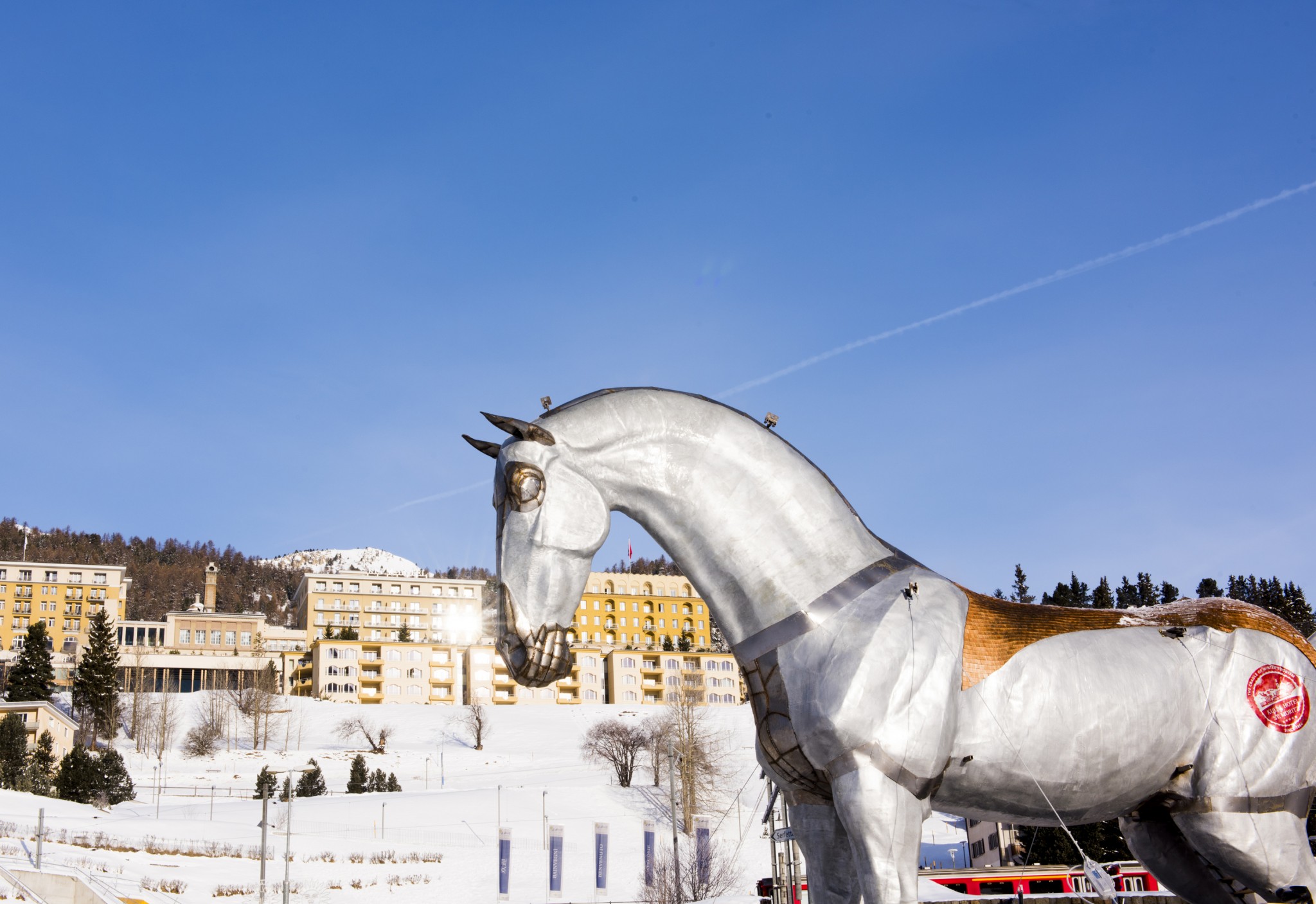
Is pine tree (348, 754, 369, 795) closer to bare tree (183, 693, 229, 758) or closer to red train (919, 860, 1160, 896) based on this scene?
bare tree (183, 693, 229, 758)

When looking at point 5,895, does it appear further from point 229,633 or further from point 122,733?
point 229,633

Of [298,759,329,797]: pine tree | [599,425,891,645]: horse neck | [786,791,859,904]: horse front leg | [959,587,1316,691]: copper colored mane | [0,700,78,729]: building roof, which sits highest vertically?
[599,425,891,645]: horse neck

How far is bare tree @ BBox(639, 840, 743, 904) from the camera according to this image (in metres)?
34.5

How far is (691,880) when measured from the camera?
35.8m

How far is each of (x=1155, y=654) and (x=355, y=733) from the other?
266 ft

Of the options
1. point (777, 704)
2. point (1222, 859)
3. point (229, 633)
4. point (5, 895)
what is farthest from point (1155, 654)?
point (229, 633)

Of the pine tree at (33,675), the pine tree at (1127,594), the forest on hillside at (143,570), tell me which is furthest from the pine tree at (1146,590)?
the forest on hillside at (143,570)

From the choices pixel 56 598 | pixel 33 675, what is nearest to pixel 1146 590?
pixel 33 675

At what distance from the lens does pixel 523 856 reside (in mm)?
42406

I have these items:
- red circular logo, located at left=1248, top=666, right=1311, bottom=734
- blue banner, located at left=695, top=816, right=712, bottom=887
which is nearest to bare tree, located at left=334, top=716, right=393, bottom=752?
blue banner, located at left=695, top=816, right=712, bottom=887

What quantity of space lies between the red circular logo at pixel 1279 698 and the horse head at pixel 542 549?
2.90m

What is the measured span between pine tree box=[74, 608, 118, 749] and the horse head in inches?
3148

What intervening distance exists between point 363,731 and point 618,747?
828 inches

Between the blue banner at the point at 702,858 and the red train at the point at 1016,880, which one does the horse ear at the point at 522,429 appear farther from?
the blue banner at the point at 702,858
